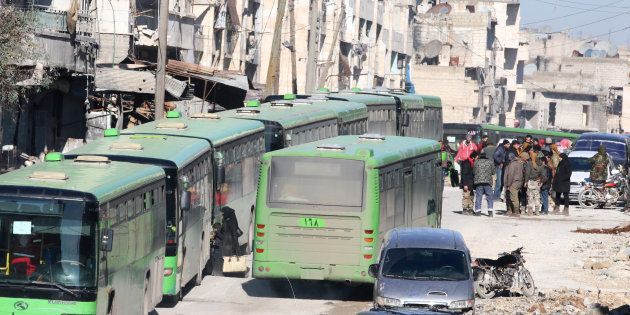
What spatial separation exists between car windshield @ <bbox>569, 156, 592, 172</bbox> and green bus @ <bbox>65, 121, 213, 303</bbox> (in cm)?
2117

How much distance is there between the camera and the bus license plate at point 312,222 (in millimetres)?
22266

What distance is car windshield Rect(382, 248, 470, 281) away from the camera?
62.3 feet

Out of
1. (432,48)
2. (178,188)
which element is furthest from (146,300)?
(432,48)

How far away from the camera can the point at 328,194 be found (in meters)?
22.3

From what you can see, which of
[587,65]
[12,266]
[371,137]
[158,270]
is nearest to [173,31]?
[371,137]

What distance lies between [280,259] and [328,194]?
134cm

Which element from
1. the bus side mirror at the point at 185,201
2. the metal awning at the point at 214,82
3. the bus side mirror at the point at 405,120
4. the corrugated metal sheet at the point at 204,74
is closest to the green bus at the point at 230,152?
the bus side mirror at the point at 185,201

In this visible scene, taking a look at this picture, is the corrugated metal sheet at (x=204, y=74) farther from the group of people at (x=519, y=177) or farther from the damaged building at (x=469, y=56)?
the damaged building at (x=469, y=56)

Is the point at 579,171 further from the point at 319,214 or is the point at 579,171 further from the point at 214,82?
the point at 319,214

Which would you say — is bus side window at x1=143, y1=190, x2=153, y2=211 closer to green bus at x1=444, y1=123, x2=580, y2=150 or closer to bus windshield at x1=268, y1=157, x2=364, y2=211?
bus windshield at x1=268, y1=157, x2=364, y2=211

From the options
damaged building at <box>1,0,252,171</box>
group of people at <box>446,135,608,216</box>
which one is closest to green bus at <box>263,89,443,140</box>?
damaged building at <box>1,0,252,171</box>

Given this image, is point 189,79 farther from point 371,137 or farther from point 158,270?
point 158,270

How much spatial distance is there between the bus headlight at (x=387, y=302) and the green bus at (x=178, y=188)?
12.3 ft

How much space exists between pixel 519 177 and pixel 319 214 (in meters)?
14.9
